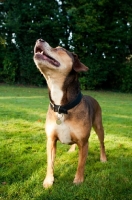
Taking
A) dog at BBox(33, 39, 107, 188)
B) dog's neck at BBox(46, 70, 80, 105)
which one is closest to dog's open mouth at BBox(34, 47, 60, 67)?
dog at BBox(33, 39, 107, 188)

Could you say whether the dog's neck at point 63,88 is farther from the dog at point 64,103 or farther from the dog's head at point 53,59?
the dog's head at point 53,59

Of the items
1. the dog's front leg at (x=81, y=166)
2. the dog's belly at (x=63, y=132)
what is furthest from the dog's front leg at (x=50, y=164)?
the dog's front leg at (x=81, y=166)

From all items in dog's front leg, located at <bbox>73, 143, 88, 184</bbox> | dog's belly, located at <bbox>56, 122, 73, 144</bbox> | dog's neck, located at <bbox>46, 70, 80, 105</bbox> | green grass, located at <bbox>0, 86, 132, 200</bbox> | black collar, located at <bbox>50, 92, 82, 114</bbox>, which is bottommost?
green grass, located at <bbox>0, 86, 132, 200</bbox>

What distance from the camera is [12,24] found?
2630 cm

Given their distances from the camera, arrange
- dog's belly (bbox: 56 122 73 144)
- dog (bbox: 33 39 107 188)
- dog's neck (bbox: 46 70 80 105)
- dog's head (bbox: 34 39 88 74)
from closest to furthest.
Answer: dog's head (bbox: 34 39 88 74) < dog (bbox: 33 39 107 188) < dog's neck (bbox: 46 70 80 105) < dog's belly (bbox: 56 122 73 144)

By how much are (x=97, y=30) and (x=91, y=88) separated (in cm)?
566

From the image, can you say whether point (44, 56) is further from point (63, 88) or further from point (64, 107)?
point (64, 107)

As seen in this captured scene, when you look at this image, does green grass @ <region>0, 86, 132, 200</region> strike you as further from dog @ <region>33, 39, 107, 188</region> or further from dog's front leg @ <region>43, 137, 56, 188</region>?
dog @ <region>33, 39, 107, 188</region>

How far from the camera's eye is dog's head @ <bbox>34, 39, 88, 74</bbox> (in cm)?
350

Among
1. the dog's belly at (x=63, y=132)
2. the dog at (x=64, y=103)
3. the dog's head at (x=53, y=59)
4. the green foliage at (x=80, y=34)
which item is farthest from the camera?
the green foliage at (x=80, y=34)

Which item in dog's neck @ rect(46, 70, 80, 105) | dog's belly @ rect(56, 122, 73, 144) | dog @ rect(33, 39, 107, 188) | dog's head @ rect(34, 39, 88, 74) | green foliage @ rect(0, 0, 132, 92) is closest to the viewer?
dog's head @ rect(34, 39, 88, 74)

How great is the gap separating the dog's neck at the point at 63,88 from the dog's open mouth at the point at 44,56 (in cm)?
20

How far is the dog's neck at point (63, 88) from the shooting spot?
12.2ft

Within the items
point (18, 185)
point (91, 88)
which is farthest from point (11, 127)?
point (91, 88)
